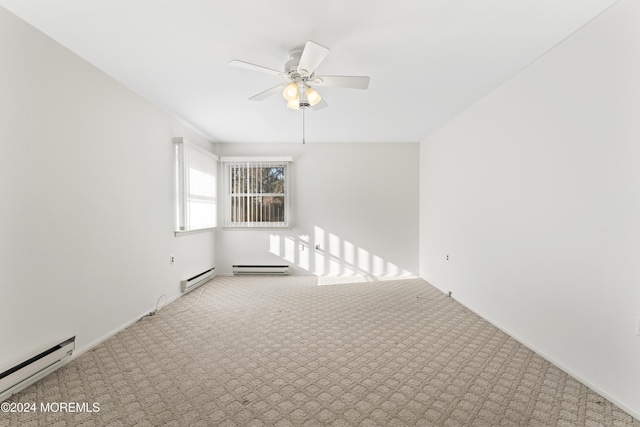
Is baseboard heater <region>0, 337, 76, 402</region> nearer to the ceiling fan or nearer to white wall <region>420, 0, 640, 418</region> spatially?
the ceiling fan

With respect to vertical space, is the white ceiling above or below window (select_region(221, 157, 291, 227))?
above

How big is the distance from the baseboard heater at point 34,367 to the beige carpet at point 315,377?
67mm

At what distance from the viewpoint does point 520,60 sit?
8.33 feet

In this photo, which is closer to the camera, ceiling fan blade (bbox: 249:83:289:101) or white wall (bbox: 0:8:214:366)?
white wall (bbox: 0:8:214:366)

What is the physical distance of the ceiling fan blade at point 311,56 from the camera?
1910 mm

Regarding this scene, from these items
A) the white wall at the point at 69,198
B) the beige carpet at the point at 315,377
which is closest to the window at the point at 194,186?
the white wall at the point at 69,198

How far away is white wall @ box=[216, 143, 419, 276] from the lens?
5.55m

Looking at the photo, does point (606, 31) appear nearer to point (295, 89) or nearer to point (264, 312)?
point (295, 89)

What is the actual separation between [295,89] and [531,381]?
2.83m

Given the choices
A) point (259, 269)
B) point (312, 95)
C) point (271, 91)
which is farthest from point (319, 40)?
point (259, 269)

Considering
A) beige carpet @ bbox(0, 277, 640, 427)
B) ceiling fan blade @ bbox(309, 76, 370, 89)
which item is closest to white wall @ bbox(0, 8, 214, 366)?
beige carpet @ bbox(0, 277, 640, 427)

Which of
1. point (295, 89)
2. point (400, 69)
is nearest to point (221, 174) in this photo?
point (295, 89)

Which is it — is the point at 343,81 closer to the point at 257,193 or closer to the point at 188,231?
the point at 188,231

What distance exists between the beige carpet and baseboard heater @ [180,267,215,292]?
77cm
